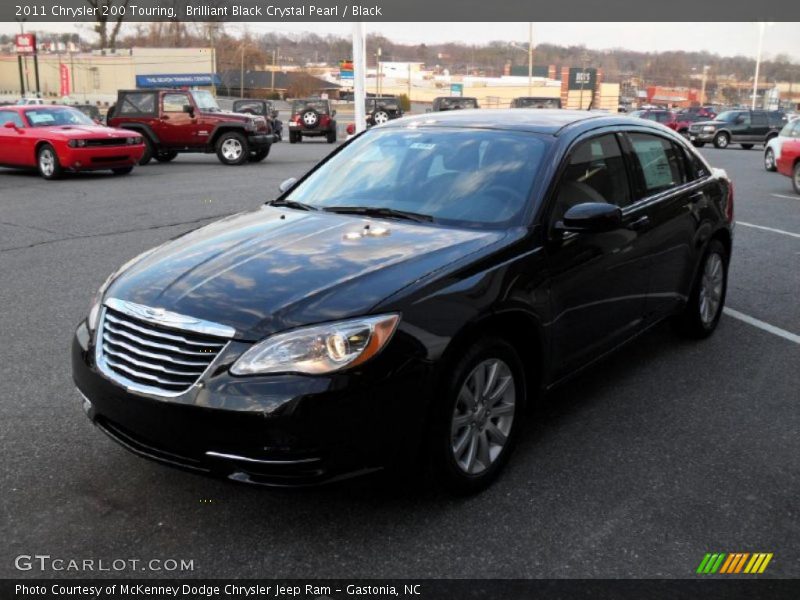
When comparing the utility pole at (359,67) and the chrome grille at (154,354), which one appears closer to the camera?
the chrome grille at (154,354)

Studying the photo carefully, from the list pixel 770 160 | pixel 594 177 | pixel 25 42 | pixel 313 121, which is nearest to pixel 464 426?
pixel 594 177

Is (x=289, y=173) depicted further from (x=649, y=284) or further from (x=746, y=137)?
(x=746, y=137)

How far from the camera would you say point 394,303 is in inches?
122

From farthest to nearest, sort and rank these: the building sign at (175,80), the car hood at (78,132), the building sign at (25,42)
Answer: the building sign at (175,80)
the building sign at (25,42)
the car hood at (78,132)

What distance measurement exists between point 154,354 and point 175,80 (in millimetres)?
70685

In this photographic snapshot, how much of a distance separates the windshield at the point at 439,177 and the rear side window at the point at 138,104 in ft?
58.1

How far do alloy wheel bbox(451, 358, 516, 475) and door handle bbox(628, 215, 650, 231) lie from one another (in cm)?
146

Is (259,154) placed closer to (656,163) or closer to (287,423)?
(656,163)

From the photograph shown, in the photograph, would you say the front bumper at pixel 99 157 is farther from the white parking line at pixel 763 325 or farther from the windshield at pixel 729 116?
the windshield at pixel 729 116

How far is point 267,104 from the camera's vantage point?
34875 mm

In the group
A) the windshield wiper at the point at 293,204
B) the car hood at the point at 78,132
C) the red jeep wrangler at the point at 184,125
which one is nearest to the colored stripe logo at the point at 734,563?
the windshield wiper at the point at 293,204

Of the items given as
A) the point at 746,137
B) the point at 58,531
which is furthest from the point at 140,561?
the point at 746,137

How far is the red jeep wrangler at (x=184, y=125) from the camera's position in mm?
20938

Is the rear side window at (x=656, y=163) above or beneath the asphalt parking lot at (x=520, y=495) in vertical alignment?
above
